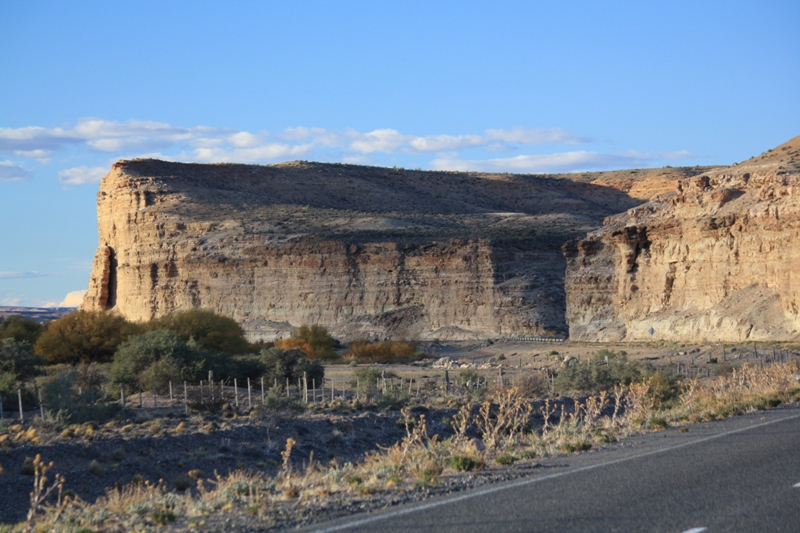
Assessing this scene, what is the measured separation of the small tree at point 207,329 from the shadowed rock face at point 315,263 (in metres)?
14.9

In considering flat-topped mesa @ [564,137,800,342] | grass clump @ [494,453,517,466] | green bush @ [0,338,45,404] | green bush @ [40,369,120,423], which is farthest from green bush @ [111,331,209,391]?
flat-topped mesa @ [564,137,800,342]

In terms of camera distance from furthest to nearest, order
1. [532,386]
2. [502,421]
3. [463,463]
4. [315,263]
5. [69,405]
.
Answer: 1. [315,263]
2. [532,386]
3. [69,405]
4. [502,421]
5. [463,463]

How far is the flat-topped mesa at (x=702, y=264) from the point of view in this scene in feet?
137

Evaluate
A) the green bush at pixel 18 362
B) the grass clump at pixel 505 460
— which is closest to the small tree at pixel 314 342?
the green bush at pixel 18 362

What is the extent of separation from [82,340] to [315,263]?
79.4 feet

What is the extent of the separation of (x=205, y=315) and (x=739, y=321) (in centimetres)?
2501

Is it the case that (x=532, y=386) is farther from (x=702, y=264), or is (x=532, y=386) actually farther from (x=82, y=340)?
(x=82, y=340)

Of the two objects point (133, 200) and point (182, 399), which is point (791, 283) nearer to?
point (182, 399)

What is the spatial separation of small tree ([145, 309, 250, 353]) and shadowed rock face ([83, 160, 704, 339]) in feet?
48.9

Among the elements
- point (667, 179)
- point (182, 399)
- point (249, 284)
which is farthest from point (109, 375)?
point (667, 179)

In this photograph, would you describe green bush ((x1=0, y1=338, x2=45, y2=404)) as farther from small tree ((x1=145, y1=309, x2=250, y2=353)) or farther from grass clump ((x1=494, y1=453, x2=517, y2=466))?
grass clump ((x1=494, y1=453, x2=517, y2=466))

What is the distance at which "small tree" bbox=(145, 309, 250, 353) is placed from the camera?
44681mm

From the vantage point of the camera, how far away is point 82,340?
42188 mm

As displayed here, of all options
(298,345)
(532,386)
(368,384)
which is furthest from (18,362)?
(298,345)
